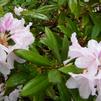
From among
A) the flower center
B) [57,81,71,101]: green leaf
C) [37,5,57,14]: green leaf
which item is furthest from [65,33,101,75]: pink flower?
[37,5,57,14]: green leaf

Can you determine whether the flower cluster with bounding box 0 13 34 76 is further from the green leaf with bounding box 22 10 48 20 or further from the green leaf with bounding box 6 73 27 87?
the green leaf with bounding box 22 10 48 20

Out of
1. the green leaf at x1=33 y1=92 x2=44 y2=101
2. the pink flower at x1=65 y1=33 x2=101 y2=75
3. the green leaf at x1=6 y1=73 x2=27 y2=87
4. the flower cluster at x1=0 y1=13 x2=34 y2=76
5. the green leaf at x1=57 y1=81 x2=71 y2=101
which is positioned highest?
the flower cluster at x1=0 y1=13 x2=34 y2=76

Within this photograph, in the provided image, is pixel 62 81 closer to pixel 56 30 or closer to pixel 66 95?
pixel 66 95

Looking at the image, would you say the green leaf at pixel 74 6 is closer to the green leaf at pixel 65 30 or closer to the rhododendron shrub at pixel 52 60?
the rhododendron shrub at pixel 52 60

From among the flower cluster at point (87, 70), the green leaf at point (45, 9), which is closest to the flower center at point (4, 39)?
the flower cluster at point (87, 70)

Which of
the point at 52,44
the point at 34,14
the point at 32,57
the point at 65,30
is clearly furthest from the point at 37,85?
the point at 34,14
